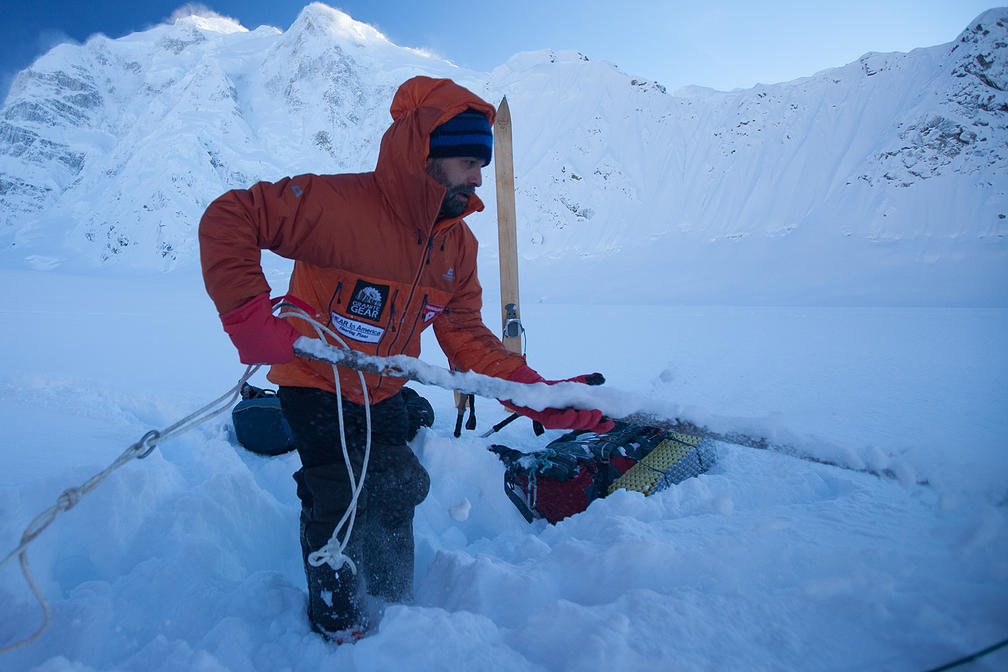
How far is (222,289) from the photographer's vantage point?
139cm

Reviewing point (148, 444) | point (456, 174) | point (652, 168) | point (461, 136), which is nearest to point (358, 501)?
point (148, 444)

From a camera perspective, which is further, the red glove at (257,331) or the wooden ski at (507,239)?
the wooden ski at (507,239)

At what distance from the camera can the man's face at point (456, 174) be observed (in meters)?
1.61

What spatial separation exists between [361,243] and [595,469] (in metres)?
1.71

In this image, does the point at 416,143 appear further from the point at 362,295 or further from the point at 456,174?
the point at 362,295

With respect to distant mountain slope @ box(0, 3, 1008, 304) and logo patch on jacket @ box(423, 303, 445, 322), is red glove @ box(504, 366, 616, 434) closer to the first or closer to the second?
logo patch on jacket @ box(423, 303, 445, 322)

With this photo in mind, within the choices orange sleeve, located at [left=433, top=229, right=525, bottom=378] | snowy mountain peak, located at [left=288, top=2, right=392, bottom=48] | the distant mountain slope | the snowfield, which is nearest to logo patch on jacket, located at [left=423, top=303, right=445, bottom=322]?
orange sleeve, located at [left=433, top=229, right=525, bottom=378]

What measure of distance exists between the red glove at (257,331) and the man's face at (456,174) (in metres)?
0.68

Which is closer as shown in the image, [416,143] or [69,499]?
[69,499]

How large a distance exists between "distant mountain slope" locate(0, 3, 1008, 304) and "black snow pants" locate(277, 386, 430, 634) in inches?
575

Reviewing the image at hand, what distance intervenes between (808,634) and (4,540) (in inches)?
94.8

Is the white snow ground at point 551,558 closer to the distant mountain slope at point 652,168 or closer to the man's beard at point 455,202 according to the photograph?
the man's beard at point 455,202

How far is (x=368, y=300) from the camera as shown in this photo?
5.57 feet

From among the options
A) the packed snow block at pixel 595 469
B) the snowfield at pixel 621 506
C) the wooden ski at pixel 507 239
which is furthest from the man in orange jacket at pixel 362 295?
the wooden ski at pixel 507 239
